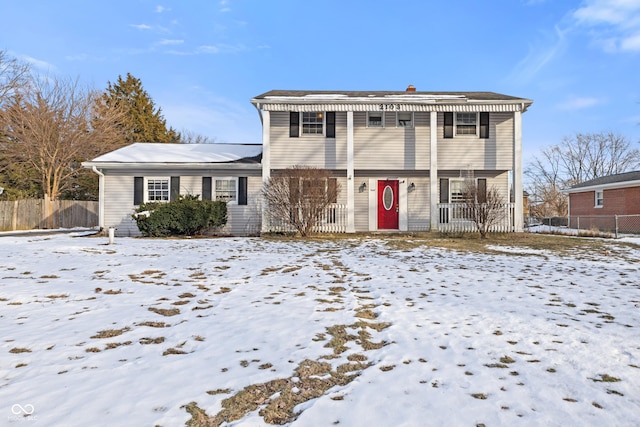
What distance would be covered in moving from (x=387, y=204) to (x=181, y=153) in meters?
9.54

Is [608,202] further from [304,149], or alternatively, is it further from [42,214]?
[42,214]

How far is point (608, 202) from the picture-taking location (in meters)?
21.2

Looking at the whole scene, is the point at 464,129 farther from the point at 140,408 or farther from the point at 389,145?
the point at 140,408

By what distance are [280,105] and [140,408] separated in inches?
498

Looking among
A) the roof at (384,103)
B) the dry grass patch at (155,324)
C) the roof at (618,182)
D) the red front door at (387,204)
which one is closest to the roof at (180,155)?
the roof at (384,103)

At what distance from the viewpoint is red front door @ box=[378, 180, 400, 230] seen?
14.8 meters

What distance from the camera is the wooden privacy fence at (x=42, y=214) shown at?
1983 centimetres

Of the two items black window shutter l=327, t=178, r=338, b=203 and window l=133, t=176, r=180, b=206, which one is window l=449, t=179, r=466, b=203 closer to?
black window shutter l=327, t=178, r=338, b=203

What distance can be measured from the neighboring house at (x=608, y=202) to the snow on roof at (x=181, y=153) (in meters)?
17.3

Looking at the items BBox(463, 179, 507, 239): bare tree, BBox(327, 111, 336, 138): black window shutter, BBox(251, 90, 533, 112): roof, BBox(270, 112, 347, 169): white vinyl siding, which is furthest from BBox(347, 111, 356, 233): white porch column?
BBox(463, 179, 507, 239): bare tree

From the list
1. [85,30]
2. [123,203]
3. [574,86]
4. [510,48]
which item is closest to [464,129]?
[510,48]

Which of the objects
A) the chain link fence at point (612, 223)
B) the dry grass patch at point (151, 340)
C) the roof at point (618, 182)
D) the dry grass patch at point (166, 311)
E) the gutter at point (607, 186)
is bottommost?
the dry grass patch at point (151, 340)

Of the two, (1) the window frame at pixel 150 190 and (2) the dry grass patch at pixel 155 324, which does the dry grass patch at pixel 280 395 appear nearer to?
(2) the dry grass patch at pixel 155 324

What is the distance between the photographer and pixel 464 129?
47.5ft
